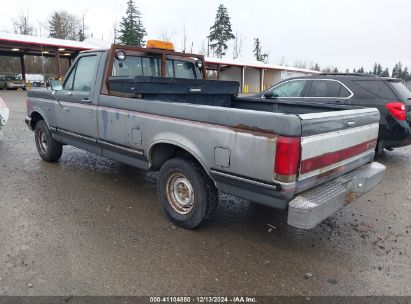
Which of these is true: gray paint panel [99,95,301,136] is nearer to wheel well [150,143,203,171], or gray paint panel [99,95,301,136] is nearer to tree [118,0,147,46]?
wheel well [150,143,203,171]

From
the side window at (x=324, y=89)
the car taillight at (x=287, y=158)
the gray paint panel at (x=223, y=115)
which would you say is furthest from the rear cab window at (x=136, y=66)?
the side window at (x=324, y=89)

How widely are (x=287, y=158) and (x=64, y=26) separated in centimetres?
7314

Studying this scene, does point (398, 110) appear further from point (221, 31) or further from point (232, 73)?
point (221, 31)

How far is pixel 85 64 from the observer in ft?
17.6

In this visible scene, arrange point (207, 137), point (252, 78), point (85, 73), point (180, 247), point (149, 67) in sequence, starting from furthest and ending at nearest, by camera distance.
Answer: point (252, 78) → point (149, 67) → point (85, 73) → point (180, 247) → point (207, 137)

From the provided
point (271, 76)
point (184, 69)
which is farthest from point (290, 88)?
point (271, 76)

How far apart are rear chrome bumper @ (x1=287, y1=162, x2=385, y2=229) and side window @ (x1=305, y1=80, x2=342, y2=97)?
352cm

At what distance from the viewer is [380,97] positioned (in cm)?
665

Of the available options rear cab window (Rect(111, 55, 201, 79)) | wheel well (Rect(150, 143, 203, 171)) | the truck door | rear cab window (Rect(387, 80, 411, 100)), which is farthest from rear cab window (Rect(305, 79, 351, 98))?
the truck door

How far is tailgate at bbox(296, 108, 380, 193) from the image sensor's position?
2.89 metres

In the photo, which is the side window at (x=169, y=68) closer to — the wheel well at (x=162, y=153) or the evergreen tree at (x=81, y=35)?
the wheel well at (x=162, y=153)

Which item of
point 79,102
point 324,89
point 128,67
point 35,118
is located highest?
point 128,67

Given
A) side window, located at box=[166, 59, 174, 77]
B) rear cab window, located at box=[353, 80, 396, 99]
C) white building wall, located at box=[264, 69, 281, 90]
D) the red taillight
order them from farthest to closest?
white building wall, located at box=[264, 69, 281, 90]
rear cab window, located at box=[353, 80, 396, 99]
the red taillight
side window, located at box=[166, 59, 174, 77]

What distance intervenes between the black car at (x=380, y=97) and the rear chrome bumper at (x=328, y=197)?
2829 mm
